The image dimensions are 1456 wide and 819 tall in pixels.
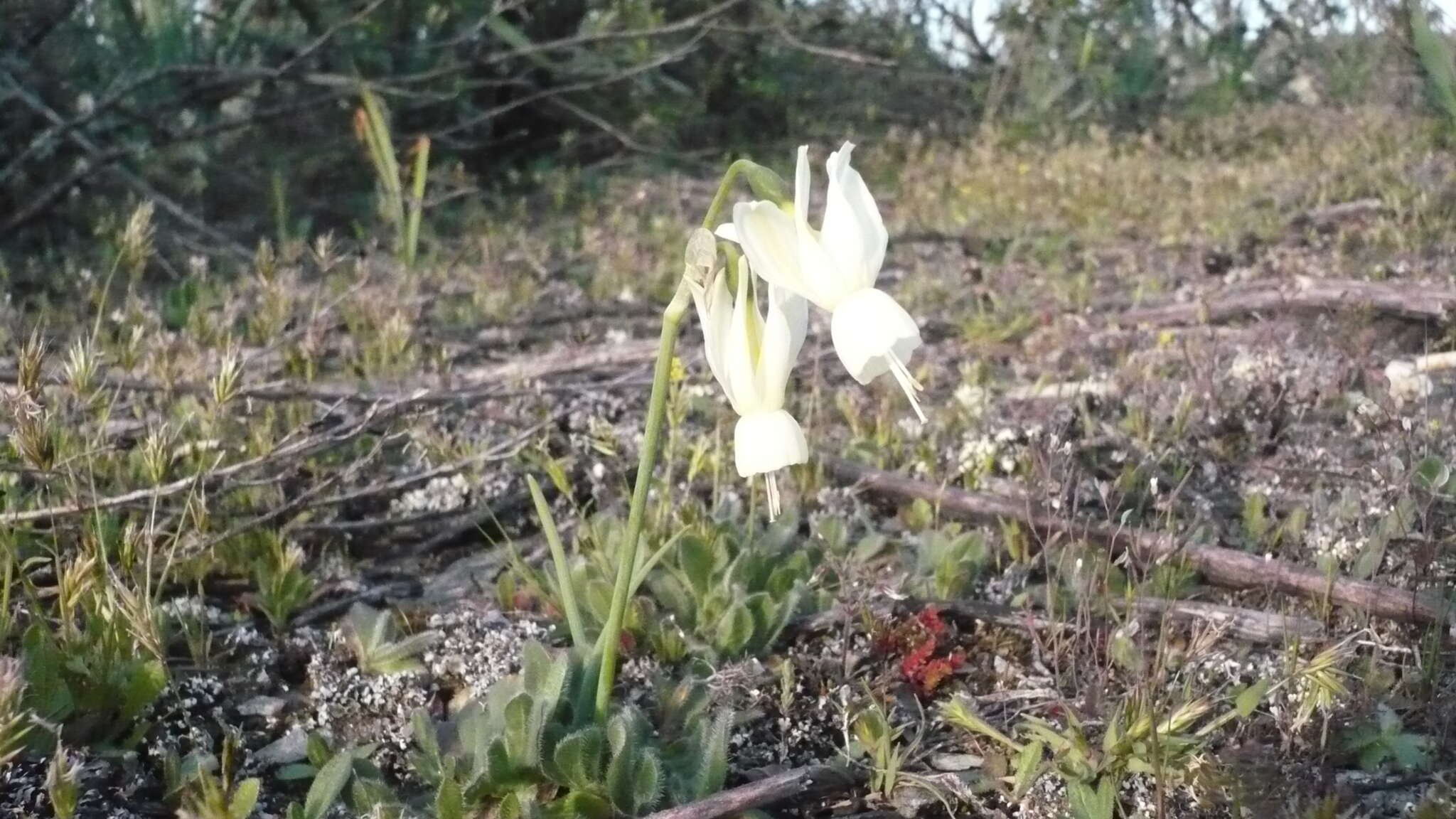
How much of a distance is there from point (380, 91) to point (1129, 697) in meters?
4.40

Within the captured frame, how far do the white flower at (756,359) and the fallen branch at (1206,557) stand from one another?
0.59 metres

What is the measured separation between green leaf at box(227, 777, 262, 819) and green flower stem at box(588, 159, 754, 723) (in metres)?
0.43

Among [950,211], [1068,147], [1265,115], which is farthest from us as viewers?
[1265,115]

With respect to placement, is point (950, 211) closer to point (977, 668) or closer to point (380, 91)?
point (380, 91)

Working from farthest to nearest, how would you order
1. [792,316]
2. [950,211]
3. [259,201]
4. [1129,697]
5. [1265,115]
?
[1265,115], [950,211], [259,201], [1129,697], [792,316]

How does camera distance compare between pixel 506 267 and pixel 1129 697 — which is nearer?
pixel 1129 697

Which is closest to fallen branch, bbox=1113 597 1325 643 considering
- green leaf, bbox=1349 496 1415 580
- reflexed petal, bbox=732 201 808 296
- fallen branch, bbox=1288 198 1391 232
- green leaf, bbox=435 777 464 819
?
green leaf, bbox=1349 496 1415 580

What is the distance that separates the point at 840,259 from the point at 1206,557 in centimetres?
109

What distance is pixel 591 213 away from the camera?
5.94 m

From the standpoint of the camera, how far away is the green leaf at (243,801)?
1.48 meters

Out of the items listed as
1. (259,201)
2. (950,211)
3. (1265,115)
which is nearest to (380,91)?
(259,201)

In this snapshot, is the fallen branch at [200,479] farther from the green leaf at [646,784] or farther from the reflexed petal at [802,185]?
the reflexed petal at [802,185]

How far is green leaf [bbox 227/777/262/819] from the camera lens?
148 centimetres

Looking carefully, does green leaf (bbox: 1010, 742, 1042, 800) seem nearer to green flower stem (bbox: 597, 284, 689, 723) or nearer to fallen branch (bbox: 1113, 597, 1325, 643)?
fallen branch (bbox: 1113, 597, 1325, 643)
